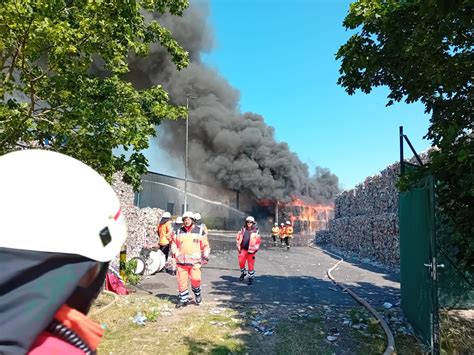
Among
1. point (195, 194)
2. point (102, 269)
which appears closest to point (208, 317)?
point (102, 269)

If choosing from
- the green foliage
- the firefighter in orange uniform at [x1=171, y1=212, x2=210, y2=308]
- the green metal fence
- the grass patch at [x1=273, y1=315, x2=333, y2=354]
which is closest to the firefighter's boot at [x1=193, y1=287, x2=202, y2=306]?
the firefighter in orange uniform at [x1=171, y1=212, x2=210, y2=308]

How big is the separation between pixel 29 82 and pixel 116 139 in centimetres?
121

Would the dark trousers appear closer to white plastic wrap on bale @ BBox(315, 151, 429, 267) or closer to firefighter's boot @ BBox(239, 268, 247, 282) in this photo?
firefighter's boot @ BBox(239, 268, 247, 282)

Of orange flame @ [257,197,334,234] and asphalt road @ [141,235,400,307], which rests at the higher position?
orange flame @ [257,197,334,234]

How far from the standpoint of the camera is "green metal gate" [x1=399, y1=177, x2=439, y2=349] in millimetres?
4500

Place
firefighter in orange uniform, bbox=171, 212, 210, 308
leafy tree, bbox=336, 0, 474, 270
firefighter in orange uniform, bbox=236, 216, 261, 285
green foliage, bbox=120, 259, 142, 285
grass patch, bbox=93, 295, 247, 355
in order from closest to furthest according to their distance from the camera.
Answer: leafy tree, bbox=336, 0, 474, 270
grass patch, bbox=93, 295, 247, 355
firefighter in orange uniform, bbox=171, 212, 210, 308
green foliage, bbox=120, 259, 142, 285
firefighter in orange uniform, bbox=236, 216, 261, 285

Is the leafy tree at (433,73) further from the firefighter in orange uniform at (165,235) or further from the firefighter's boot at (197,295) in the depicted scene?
the firefighter in orange uniform at (165,235)

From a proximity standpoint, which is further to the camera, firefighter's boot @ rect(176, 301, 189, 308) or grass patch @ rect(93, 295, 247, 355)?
firefighter's boot @ rect(176, 301, 189, 308)

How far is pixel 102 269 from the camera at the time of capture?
3.70 feet

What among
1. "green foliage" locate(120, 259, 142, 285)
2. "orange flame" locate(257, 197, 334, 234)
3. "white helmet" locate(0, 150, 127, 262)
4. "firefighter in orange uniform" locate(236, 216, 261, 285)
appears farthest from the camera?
"orange flame" locate(257, 197, 334, 234)

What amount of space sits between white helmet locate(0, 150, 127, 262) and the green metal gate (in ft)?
14.2

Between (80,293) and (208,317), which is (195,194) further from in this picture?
(80,293)

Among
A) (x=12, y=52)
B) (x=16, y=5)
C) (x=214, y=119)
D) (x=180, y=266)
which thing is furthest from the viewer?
(x=214, y=119)

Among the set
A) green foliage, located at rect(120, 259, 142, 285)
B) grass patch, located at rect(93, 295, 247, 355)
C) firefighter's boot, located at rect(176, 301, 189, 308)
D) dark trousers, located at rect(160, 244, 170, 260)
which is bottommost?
grass patch, located at rect(93, 295, 247, 355)
